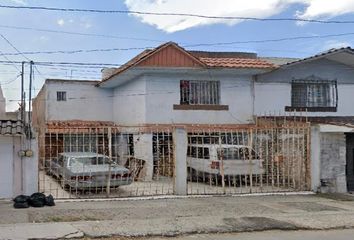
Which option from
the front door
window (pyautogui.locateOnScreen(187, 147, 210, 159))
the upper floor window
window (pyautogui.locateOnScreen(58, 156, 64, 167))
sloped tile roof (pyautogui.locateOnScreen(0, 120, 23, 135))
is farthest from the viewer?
the upper floor window

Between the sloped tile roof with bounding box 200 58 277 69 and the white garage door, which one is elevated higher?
the sloped tile roof with bounding box 200 58 277 69

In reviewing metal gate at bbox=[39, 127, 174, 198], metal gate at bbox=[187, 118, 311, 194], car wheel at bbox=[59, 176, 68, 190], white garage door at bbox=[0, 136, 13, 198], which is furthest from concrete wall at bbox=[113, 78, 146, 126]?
white garage door at bbox=[0, 136, 13, 198]

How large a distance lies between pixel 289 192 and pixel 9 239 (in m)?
10.7

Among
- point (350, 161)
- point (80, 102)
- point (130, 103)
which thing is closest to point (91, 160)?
point (130, 103)

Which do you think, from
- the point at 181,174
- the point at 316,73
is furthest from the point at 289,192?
the point at 316,73

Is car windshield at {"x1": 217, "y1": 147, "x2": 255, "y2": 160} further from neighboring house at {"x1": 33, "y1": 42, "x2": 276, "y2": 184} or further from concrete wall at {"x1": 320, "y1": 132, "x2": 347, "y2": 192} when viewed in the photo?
neighboring house at {"x1": 33, "y1": 42, "x2": 276, "y2": 184}

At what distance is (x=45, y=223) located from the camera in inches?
458

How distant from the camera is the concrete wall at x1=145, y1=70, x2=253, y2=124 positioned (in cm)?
2288

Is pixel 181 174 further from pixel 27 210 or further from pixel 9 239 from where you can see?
pixel 9 239

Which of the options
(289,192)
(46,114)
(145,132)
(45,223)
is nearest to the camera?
(45,223)

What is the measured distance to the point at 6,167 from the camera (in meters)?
14.9

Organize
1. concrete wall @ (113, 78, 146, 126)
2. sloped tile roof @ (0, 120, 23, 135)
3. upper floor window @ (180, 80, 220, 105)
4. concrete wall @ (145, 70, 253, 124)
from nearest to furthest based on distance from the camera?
sloped tile roof @ (0, 120, 23, 135)
concrete wall @ (145, 70, 253, 124)
concrete wall @ (113, 78, 146, 126)
upper floor window @ (180, 80, 220, 105)

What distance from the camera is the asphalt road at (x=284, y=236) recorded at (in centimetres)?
1069

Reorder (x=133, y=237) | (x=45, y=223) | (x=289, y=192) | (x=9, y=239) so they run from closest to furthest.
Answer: (x=9, y=239)
(x=133, y=237)
(x=45, y=223)
(x=289, y=192)
